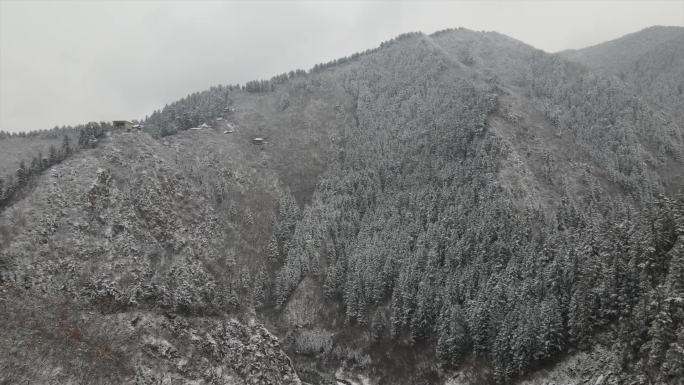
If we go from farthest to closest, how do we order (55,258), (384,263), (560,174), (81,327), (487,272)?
(560,174) → (384,263) → (487,272) → (55,258) → (81,327)

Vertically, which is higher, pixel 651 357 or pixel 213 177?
pixel 213 177

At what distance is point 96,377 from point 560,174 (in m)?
130

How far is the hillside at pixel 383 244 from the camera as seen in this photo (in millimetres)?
82125

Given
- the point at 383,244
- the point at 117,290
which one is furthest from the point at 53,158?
the point at 383,244

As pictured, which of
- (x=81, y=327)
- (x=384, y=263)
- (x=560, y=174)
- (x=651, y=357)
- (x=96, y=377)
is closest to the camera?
(x=651, y=357)

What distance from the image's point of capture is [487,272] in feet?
345

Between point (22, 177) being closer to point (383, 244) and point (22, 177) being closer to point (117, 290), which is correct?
point (117, 290)

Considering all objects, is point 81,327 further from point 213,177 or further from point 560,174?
point 560,174

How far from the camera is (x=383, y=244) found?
5015 inches

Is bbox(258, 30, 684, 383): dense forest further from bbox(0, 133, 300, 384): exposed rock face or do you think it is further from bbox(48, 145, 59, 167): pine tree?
bbox(48, 145, 59, 167): pine tree

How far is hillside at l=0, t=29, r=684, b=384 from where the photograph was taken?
269 ft

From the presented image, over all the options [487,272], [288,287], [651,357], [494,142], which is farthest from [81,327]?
[494,142]

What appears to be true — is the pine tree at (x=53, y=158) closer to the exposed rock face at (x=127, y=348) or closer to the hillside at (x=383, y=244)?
the hillside at (x=383, y=244)

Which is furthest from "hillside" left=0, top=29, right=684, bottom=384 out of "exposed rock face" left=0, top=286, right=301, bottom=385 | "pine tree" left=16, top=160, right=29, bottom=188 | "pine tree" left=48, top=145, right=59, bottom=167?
"pine tree" left=16, top=160, right=29, bottom=188
